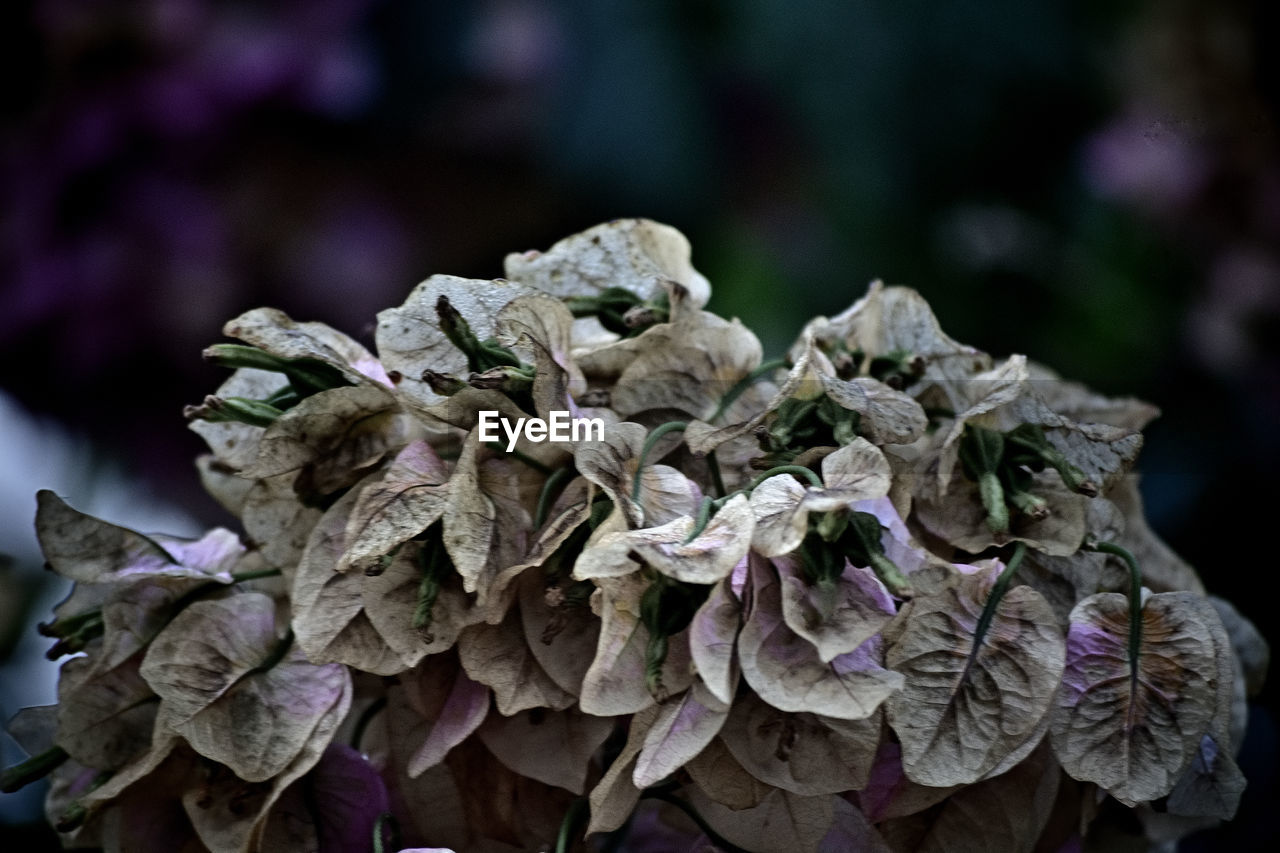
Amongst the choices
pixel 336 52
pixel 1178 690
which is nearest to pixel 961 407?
pixel 1178 690

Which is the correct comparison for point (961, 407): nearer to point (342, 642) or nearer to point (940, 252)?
point (342, 642)

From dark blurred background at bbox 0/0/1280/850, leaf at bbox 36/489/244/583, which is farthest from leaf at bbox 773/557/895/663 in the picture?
dark blurred background at bbox 0/0/1280/850

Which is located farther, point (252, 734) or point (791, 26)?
point (791, 26)

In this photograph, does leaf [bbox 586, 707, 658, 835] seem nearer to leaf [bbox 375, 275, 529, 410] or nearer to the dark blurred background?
leaf [bbox 375, 275, 529, 410]

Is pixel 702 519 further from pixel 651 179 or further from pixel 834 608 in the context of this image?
pixel 651 179

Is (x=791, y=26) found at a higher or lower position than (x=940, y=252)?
higher

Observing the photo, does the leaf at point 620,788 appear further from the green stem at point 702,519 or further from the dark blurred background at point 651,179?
the dark blurred background at point 651,179
